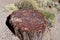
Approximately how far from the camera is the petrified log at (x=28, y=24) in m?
6.55

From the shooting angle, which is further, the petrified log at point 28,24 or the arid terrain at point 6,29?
the arid terrain at point 6,29

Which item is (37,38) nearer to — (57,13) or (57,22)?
(57,22)

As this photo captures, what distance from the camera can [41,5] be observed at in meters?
9.70

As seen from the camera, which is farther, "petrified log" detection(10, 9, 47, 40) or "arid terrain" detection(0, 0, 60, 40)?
"arid terrain" detection(0, 0, 60, 40)

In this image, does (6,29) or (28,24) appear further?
(6,29)

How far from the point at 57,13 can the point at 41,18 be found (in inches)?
115

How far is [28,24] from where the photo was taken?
662cm

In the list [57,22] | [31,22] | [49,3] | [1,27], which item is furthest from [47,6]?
[31,22]

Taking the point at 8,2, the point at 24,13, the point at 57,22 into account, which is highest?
the point at 24,13

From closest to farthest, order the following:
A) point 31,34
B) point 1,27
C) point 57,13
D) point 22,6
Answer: point 31,34 < point 1,27 < point 22,6 < point 57,13

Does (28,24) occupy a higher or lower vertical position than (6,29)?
higher

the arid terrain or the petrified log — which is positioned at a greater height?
the petrified log

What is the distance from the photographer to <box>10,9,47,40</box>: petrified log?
655cm

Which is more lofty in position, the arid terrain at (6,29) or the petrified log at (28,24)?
the petrified log at (28,24)
